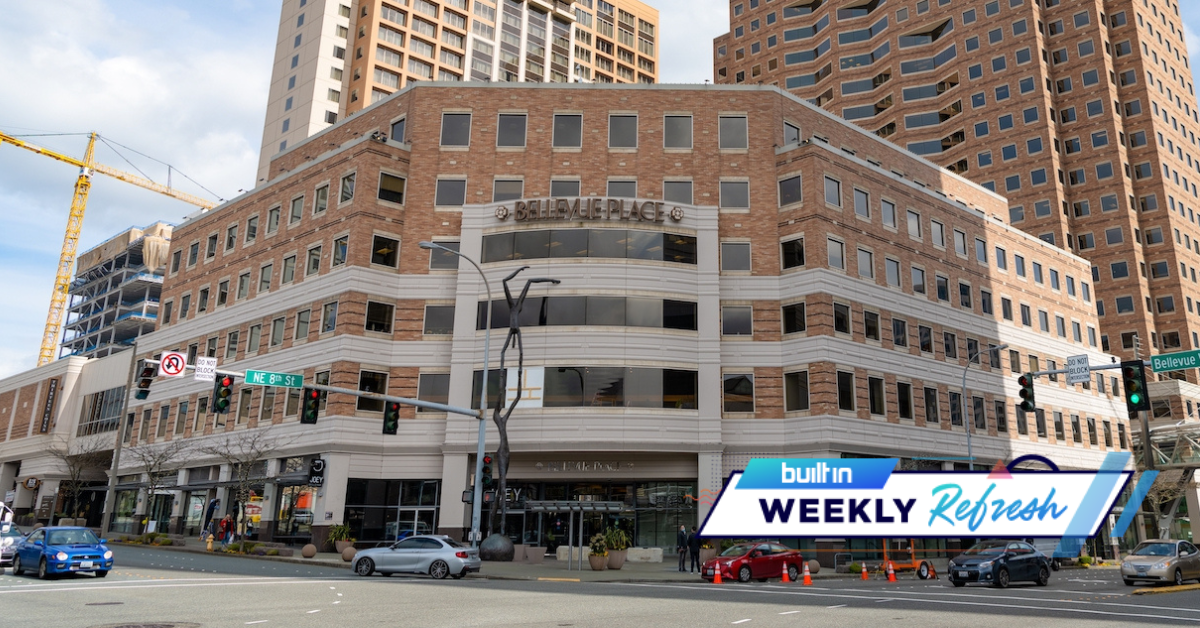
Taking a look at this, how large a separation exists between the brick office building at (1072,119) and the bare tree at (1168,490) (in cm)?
1433

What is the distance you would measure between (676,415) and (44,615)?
92.8 ft

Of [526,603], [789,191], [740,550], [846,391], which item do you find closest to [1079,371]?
[740,550]

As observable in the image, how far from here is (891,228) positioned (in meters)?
47.4

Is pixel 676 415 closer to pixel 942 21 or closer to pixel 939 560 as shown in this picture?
pixel 939 560

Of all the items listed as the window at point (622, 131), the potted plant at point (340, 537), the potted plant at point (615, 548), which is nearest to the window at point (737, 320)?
the window at point (622, 131)

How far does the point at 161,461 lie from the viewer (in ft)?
164

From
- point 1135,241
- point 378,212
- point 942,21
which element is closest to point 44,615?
point 378,212

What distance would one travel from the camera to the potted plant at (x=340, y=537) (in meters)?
38.1

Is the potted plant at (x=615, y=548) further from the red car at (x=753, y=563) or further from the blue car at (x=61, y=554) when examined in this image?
the blue car at (x=61, y=554)

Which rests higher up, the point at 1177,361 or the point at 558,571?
the point at 1177,361

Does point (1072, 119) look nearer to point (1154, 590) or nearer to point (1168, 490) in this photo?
point (1168, 490)

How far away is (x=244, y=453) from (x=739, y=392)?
85.6 feet

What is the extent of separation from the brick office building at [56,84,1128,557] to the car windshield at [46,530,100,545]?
16350 mm

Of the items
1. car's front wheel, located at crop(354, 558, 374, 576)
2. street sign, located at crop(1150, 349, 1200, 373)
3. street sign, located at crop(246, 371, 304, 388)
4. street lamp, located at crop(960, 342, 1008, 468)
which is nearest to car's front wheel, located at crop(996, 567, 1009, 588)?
street sign, located at crop(1150, 349, 1200, 373)
